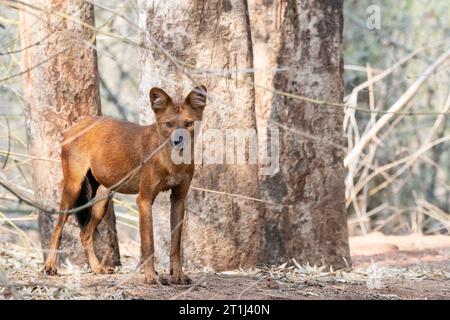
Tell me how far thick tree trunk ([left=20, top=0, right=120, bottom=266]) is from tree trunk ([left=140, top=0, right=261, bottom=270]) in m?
0.56

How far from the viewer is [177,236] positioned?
6832mm

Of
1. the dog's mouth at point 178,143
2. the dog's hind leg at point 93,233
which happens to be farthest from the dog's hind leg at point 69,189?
the dog's mouth at point 178,143

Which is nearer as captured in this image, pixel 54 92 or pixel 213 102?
pixel 213 102

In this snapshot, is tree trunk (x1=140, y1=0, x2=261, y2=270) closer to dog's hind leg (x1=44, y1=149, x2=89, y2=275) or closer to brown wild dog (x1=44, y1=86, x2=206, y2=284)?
brown wild dog (x1=44, y1=86, x2=206, y2=284)

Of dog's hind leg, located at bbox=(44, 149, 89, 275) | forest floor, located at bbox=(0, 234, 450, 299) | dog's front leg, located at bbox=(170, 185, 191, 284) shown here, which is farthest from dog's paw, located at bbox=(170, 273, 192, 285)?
dog's hind leg, located at bbox=(44, 149, 89, 275)

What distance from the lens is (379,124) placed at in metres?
11.6

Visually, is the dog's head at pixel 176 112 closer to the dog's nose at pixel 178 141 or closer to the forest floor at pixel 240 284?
the dog's nose at pixel 178 141

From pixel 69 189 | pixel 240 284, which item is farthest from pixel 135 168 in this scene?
pixel 240 284

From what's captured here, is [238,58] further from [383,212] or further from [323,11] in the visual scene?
[383,212]

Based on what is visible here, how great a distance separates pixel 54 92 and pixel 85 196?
1.03 m

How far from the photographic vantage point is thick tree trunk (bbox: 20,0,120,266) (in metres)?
7.91

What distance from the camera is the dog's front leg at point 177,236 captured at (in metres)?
6.73

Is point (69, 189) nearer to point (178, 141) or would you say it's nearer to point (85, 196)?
point (85, 196)

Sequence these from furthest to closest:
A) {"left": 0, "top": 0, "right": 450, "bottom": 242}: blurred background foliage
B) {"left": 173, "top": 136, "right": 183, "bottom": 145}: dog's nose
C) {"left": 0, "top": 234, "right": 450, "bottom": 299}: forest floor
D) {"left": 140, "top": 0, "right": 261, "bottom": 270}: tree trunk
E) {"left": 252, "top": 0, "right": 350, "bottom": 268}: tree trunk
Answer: {"left": 0, "top": 0, "right": 450, "bottom": 242}: blurred background foliage < {"left": 252, "top": 0, "right": 350, "bottom": 268}: tree trunk < {"left": 140, "top": 0, "right": 261, "bottom": 270}: tree trunk < {"left": 173, "top": 136, "right": 183, "bottom": 145}: dog's nose < {"left": 0, "top": 234, "right": 450, "bottom": 299}: forest floor
